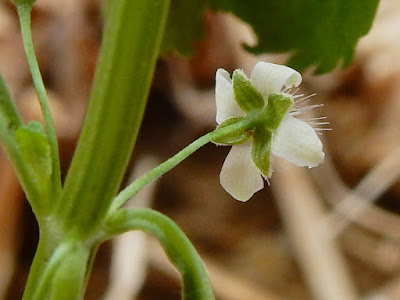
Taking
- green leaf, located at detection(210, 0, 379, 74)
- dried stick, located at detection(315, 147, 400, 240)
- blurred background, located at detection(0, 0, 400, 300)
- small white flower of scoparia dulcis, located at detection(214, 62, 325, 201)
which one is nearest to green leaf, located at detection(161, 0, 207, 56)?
green leaf, located at detection(210, 0, 379, 74)

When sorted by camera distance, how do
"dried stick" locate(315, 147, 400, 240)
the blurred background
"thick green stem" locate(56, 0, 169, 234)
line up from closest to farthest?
"thick green stem" locate(56, 0, 169, 234) → the blurred background → "dried stick" locate(315, 147, 400, 240)

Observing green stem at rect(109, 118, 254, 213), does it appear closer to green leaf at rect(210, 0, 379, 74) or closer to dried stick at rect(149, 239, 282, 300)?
green leaf at rect(210, 0, 379, 74)

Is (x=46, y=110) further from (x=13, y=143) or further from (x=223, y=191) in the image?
(x=223, y=191)

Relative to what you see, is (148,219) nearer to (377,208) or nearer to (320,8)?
(320,8)

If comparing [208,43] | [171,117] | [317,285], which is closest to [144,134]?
[171,117]

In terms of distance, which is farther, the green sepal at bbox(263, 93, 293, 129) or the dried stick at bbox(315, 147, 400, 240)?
the dried stick at bbox(315, 147, 400, 240)

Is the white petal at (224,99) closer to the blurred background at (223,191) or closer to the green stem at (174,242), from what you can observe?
the green stem at (174,242)

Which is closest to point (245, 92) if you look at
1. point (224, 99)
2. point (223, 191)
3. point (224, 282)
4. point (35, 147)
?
point (224, 99)

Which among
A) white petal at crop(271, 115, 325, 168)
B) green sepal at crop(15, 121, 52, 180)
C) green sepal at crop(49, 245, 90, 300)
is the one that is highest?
green sepal at crop(15, 121, 52, 180)

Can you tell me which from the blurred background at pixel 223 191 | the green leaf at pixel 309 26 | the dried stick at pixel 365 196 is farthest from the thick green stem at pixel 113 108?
the dried stick at pixel 365 196
